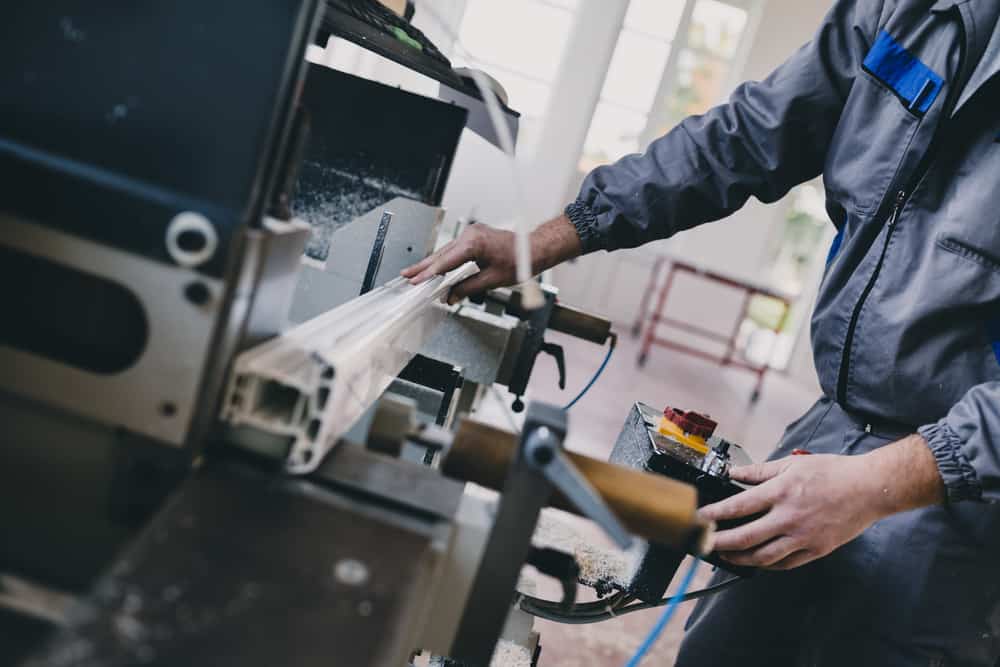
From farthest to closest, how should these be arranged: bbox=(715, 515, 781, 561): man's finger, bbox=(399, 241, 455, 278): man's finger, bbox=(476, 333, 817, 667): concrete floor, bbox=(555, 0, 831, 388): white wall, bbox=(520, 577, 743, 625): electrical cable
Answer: bbox=(555, 0, 831, 388): white wall < bbox=(476, 333, 817, 667): concrete floor < bbox=(399, 241, 455, 278): man's finger < bbox=(520, 577, 743, 625): electrical cable < bbox=(715, 515, 781, 561): man's finger

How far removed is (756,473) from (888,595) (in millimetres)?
367

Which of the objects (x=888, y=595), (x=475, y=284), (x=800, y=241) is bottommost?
(x=888, y=595)

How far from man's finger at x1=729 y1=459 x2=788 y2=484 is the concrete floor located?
703mm

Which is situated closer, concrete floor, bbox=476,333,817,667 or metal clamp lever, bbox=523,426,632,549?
metal clamp lever, bbox=523,426,632,549

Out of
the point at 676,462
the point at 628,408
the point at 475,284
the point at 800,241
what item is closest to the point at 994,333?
the point at 676,462

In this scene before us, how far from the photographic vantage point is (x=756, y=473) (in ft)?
2.56

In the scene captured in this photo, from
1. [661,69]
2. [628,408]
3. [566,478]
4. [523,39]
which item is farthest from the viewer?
[661,69]

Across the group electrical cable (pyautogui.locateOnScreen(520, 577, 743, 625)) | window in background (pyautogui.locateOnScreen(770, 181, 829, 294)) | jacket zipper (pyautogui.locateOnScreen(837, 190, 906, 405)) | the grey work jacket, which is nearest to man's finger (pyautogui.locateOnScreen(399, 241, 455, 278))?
the grey work jacket

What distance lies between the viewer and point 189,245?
18.1 inches

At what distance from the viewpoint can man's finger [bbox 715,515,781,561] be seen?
74cm

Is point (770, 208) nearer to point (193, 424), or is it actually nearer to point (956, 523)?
point (956, 523)

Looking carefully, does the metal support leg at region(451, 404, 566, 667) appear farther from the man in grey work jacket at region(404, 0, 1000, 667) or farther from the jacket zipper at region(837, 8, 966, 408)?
the jacket zipper at region(837, 8, 966, 408)

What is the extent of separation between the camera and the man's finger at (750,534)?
74 cm

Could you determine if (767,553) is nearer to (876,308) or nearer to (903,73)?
(876,308)
